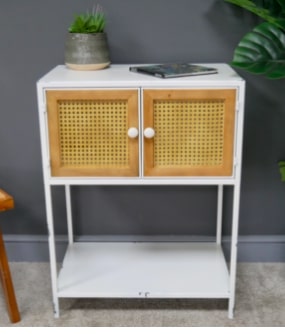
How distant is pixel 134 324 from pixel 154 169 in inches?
22.8

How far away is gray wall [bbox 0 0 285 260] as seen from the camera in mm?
1805

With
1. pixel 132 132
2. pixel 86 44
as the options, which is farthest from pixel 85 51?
pixel 132 132

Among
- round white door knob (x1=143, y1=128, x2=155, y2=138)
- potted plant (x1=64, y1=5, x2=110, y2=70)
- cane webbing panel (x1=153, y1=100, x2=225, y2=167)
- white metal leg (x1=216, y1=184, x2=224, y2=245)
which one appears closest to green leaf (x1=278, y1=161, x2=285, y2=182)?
white metal leg (x1=216, y1=184, x2=224, y2=245)

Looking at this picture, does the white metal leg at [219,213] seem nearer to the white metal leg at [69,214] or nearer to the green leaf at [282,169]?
the green leaf at [282,169]

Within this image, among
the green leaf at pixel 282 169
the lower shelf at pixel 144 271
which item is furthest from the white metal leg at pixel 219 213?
the green leaf at pixel 282 169

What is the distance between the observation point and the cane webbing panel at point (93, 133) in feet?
4.87

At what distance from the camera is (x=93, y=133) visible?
59.5 inches

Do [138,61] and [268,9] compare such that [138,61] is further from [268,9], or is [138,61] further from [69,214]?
[69,214]

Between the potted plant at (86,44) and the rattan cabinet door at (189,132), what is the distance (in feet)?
1.00

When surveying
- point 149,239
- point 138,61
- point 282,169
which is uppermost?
point 138,61

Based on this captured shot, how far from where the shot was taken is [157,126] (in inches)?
58.9

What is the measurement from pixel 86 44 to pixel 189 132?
0.49m

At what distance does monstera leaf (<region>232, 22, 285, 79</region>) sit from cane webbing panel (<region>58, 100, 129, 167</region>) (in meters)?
0.40

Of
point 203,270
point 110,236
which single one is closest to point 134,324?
point 203,270
